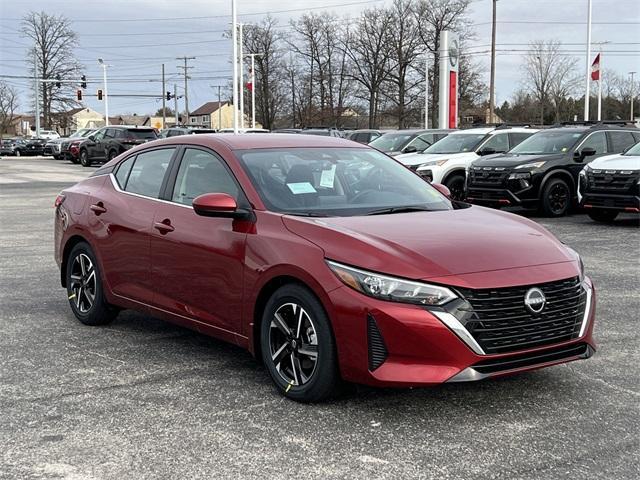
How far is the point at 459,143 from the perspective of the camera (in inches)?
706

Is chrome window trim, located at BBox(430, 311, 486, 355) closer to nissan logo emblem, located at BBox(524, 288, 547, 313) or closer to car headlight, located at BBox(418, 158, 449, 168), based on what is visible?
nissan logo emblem, located at BBox(524, 288, 547, 313)

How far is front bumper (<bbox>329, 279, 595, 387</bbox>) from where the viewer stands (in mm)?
3850

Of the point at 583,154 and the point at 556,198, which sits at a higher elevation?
the point at 583,154

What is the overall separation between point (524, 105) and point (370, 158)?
6877cm

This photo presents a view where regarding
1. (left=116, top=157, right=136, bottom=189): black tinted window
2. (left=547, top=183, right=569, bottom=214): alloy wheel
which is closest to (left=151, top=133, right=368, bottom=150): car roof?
(left=116, top=157, right=136, bottom=189): black tinted window

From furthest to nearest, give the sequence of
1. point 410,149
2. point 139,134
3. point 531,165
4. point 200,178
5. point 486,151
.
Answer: point 139,134 < point 410,149 < point 486,151 < point 531,165 < point 200,178

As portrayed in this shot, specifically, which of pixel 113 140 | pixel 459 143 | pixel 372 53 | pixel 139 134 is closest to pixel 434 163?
pixel 459 143

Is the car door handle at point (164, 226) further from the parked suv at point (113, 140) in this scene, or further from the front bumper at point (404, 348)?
the parked suv at point (113, 140)

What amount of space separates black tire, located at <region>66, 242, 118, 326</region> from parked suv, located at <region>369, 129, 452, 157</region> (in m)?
13.7

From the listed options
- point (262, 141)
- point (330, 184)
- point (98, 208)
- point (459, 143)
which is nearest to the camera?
point (330, 184)

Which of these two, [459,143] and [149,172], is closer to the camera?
[149,172]

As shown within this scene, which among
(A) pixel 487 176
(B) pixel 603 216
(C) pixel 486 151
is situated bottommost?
(B) pixel 603 216

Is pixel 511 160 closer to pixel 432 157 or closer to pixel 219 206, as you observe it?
pixel 432 157

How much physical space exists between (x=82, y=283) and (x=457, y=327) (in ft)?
12.3
